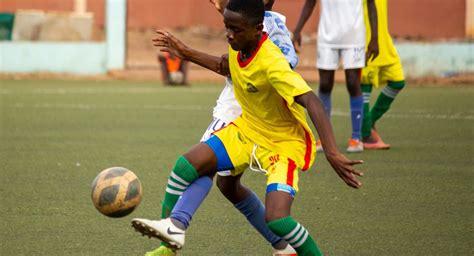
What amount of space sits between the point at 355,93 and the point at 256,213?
15.1 feet

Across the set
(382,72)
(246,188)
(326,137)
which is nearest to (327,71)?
(382,72)

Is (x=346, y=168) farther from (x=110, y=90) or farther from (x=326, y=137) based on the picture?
(x=110, y=90)

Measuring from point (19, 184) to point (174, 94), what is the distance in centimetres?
908

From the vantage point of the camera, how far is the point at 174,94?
17219 millimetres

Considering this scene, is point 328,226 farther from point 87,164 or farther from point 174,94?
point 174,94

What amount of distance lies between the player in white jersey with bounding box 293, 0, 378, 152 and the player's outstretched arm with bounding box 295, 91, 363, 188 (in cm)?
509

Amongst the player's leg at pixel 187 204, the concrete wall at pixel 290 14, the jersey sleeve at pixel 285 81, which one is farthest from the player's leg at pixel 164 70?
the jersey sleeve at pixel 285 81

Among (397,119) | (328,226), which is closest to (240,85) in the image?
(328,226)

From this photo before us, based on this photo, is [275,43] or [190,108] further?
[190,108]

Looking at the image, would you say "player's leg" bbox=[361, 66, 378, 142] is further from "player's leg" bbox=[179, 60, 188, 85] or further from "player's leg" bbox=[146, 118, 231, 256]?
"player's leg" bbox=[179, 60, 188, 85]

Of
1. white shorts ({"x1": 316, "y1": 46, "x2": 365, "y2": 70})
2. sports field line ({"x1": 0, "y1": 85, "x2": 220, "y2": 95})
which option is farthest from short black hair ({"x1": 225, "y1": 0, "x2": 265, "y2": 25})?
sports field line ({"x1": 0, "y1": 85, "x2": 220, "y2": 95})

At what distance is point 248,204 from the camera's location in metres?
5.87

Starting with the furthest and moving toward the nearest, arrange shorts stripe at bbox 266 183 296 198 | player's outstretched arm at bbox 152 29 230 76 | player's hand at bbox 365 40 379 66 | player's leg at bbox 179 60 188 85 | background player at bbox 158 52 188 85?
player's leg at bbox 179 60 188 85
background player at bbox 158 52 188 85
player's hand at bbox 365 40 379 66
player's outstretched arm at bbox 152 29 230 76
shorts stripe at bbox 266 183 296 198

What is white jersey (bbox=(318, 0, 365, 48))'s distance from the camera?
1048 centimetres
